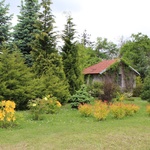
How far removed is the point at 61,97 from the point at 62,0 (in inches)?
224

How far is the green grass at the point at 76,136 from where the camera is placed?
5727 millimetres

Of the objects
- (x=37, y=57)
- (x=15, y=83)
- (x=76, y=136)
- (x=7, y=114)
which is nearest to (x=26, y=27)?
(x=37, y=57)

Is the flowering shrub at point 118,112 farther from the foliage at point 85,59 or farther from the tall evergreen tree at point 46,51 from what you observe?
the foliage at point 85,59

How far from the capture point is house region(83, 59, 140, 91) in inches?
972

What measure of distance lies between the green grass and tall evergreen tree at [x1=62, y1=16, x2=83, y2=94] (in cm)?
890

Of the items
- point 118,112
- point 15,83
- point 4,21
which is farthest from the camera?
point 4,21

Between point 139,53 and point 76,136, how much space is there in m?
27.1

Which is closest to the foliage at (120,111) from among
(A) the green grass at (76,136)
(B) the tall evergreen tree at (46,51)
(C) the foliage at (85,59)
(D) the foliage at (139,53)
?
A: (A) the green grass at (76,136)

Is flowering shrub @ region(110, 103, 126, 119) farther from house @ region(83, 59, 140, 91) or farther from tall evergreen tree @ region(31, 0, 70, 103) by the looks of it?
house @ region(83, 59, 140, 91)

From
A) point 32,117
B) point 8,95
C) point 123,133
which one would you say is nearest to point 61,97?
point 8,95

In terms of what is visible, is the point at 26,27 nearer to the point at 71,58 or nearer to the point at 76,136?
the point at 71,58

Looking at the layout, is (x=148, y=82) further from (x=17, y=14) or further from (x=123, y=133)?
(x=17, y=14)

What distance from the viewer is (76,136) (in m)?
6.54

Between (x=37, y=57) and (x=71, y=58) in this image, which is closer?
(x=37, y=57)
